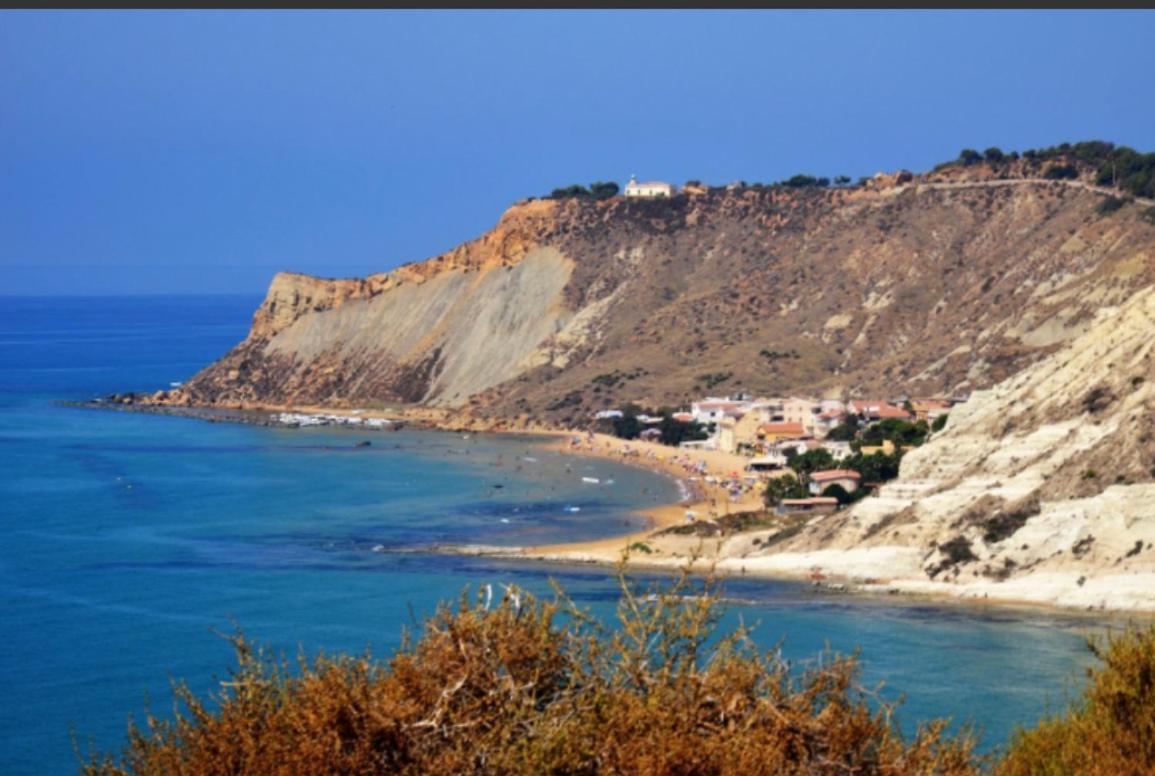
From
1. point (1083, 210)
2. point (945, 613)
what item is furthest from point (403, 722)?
point (1083, 210)

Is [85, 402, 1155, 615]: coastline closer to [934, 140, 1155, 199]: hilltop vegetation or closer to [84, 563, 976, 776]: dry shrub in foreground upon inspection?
[84, 563, 976, 776]: dry shrub in foreground

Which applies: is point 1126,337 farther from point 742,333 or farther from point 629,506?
point 742,333

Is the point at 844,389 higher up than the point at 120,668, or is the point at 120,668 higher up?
the point at 844,389

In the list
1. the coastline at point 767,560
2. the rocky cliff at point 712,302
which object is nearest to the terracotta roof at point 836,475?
the coastline at point 767,560

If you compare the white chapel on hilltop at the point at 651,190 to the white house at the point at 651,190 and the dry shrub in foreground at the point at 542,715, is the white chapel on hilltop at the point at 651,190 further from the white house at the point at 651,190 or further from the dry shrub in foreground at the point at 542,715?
the dry shrub in foreground at the point at 542,715

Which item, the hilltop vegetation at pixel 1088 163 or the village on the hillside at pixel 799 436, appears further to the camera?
the hilltop vegetation at pixel 1088 163

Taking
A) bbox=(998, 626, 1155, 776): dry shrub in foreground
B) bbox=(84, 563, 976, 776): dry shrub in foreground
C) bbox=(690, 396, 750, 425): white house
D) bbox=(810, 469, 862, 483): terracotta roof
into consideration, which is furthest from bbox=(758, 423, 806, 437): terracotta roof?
bbox=(84, 563, 976, 776): dry shrub in foreground
